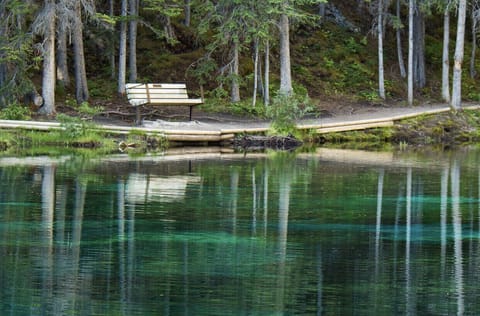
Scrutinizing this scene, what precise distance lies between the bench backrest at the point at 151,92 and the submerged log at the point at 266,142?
2272 mm

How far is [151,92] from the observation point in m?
31.9

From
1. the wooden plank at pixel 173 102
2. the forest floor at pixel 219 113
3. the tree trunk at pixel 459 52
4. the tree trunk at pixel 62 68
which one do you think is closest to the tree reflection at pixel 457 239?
the wooden plank at pixel 173 102

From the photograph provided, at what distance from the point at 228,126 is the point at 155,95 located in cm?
258

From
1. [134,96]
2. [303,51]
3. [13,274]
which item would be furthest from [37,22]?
[13,274]

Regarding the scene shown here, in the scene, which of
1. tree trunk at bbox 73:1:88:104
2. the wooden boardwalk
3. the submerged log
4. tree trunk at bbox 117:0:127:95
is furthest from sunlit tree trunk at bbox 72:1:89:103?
the submerged log

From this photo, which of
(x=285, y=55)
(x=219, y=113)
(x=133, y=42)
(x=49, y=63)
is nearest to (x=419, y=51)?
(x=285, y=55)

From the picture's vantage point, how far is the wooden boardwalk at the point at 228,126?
99.2 ft

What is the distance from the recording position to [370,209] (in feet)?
60.5

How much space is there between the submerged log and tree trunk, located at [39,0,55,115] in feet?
18.8

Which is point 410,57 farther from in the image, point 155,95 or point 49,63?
point 49,63

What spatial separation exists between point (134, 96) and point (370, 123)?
7.85 m

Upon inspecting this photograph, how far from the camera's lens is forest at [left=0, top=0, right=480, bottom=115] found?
32.5 meters

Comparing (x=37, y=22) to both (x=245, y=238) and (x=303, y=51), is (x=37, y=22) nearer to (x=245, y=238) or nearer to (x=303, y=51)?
(x=303, y=51)

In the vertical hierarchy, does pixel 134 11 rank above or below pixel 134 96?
above
